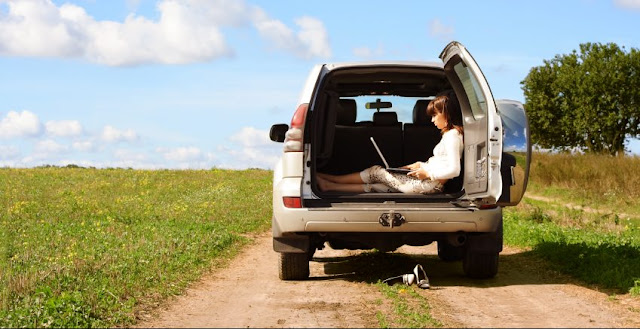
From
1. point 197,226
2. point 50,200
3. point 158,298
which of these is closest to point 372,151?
point 158,298

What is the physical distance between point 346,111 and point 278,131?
1060mm

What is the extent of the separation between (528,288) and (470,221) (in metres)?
1.12

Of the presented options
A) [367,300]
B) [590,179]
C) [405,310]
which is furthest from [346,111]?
[590,179]

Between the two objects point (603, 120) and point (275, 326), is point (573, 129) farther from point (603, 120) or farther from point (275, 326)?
point (275, 326)

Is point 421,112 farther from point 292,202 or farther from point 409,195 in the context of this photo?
point 292,202

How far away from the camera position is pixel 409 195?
9.06 meters

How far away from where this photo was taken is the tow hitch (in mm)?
8727

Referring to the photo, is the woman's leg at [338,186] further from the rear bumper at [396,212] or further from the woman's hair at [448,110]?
the woman's hair at [448,110]

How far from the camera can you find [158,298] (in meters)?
8.61

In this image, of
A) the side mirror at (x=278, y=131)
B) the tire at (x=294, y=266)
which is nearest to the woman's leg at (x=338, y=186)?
the side mirror at (x=278, y=131)

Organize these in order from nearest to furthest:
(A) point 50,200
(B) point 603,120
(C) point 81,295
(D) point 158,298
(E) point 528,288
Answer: (C) point 81,295, (D) point 158,298, (E) point 528,288, (A) point 50,200, (B) point 603,120

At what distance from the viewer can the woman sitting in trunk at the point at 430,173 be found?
9383 millimetres

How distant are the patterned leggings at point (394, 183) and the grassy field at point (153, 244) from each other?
42.4 inches

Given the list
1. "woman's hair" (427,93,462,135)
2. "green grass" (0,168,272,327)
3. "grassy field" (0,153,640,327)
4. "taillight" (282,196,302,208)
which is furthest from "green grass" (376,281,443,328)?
"green grass" (0,168,272,327)
